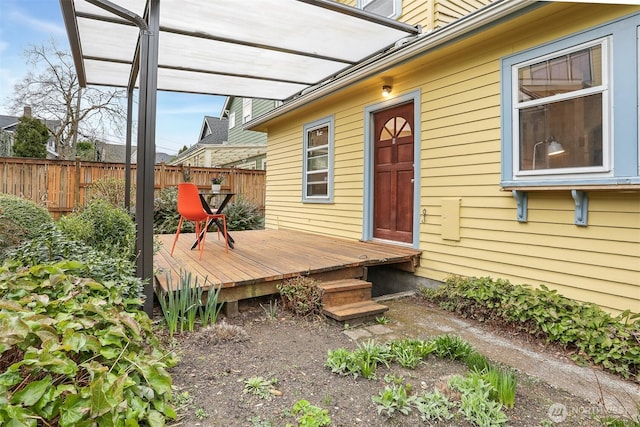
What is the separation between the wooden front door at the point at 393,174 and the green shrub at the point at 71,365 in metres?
3.58

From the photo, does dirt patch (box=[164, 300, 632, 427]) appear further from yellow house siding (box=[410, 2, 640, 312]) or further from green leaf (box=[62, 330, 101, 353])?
yellow house siding (box=[410, 2, 640, 312])

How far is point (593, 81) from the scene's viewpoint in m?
2.89

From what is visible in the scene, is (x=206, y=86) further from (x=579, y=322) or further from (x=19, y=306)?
(x=579, y=322)

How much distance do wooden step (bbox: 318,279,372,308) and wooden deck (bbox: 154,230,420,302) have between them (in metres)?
0.30

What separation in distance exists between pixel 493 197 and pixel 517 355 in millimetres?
1662

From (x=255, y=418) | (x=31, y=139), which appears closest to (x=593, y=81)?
(x=255, y=418)

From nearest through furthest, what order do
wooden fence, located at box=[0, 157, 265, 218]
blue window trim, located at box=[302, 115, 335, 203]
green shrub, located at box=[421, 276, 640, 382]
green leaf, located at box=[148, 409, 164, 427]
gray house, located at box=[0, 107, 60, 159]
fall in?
green leaf, located at box=[148, 409, 164, 427], green shrub, located at box=[421, 276, 640, 382], blue window trim, located at box=[302, 115, 335, 203], wooden fence, located at box=[0, 157, 265, 218], gray house, located at box=[0, 107, 60, 159]

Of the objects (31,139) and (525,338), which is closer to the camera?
(525,338)

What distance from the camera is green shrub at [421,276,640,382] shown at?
240 cm

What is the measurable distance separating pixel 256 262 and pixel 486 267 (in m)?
2.49

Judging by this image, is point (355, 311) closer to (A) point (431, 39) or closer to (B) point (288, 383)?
(B) point (288, 383)

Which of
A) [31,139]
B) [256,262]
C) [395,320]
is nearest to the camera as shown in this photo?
[395,320]

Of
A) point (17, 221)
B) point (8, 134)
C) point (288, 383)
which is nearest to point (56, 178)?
point (17, 221)

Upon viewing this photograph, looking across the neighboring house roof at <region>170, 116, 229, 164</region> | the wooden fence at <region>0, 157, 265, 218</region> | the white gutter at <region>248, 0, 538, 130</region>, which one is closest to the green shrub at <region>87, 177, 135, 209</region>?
the wooden fence at <region>0, 157, 265, 218</region>
